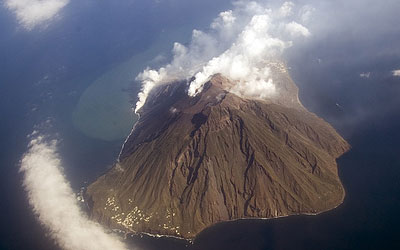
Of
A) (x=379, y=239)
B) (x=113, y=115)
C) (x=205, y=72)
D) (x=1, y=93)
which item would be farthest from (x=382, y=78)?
(x=1, y=93)

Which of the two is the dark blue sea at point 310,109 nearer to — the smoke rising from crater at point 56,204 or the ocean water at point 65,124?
the ocean water at point 65,124

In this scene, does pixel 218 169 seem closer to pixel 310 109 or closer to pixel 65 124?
pixel 310 109

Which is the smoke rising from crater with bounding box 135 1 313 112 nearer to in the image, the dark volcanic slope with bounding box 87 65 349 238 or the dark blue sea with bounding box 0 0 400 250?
the dark blue sea with bounding box 0 0 400 250

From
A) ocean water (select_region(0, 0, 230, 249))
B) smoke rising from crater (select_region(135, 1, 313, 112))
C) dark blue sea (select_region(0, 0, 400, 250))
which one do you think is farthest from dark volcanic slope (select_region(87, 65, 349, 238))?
ocean water (select_region(0, 0, 230, 249))

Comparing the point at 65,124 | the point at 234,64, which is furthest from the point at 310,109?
the point at 65,124

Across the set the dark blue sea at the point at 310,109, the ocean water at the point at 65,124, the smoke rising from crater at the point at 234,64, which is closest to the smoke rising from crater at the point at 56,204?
the ocean water at the point at 65,124

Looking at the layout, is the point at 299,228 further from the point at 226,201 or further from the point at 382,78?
the point at 382,78
